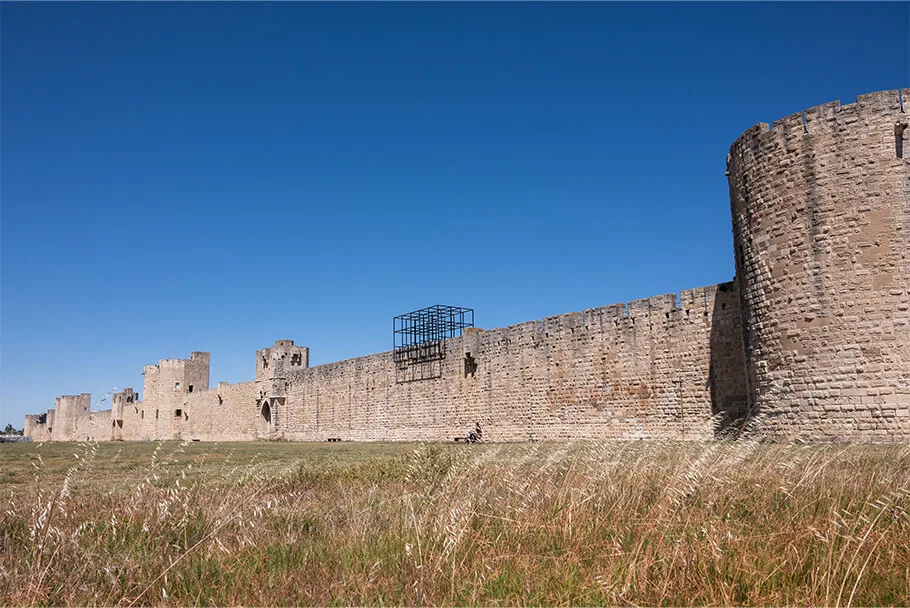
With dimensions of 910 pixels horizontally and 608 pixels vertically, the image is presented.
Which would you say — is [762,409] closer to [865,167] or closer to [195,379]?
[865,167]

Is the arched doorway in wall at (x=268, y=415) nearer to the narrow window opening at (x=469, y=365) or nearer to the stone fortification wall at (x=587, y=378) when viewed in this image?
the stone fortification wall at (x=587, y=378)

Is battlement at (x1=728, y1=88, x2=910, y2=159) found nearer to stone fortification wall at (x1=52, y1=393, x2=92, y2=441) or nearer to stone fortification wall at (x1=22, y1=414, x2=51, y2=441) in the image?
stone fortification wall at (x1=52, y1=393, x2=92, y2=441)

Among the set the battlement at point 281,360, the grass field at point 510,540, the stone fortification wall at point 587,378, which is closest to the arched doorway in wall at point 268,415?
the battlement at point 281,360

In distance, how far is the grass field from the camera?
312 cm

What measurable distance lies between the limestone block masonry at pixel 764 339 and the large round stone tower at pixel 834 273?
0.02 m

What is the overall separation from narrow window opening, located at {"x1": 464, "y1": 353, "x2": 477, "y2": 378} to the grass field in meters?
16.4

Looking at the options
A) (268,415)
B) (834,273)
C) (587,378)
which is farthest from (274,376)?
(834,273)

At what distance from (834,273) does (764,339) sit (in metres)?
1.63

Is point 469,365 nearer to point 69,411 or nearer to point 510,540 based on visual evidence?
point 510,540

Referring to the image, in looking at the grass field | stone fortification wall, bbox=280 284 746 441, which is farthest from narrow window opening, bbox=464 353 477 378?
the grass field

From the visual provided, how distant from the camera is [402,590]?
3.19m

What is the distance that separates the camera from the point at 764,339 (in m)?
12.3

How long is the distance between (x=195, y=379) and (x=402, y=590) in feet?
150

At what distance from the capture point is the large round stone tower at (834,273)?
10805 mm
